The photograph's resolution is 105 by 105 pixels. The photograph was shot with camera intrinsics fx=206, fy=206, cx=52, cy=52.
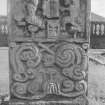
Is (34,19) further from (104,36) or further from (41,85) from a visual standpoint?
A: (104,36)

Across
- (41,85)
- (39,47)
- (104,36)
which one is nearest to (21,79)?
(41,85)

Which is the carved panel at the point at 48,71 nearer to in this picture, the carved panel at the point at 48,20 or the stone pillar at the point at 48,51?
the stone pillar at the point at 48,51

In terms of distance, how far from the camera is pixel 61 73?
2977 mm

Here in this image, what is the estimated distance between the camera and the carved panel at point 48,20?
2859 mm

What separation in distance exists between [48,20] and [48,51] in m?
0.44

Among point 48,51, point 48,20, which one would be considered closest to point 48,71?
point 48,51

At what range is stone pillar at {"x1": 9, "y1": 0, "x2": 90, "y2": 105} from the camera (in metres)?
2.88

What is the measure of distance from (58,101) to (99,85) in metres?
1.65

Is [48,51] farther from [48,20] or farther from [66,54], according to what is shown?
[48,20]

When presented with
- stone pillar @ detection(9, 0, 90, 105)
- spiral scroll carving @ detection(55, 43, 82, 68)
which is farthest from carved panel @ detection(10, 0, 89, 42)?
spiral scroll carving @ detection(55, 43, 82, 68)

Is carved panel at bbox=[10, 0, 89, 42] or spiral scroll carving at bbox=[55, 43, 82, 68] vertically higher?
carved panel at bbox=[10, 0, 89, 42]

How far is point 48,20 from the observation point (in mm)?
2895

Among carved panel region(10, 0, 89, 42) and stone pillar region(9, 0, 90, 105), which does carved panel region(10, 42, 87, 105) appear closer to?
stone pillar region(9, 0, 90, 105)

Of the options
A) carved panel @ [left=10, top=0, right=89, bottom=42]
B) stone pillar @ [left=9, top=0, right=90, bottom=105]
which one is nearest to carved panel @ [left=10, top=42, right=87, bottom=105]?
stone pillar @ [left=9, top=0, right=90, bottom=105]
